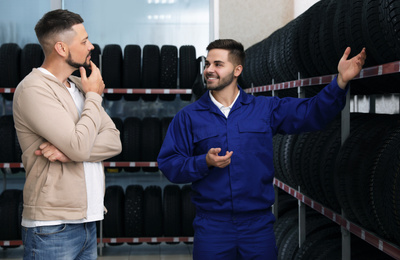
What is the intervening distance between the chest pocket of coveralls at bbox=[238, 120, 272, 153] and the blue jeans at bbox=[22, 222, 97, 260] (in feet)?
3.42

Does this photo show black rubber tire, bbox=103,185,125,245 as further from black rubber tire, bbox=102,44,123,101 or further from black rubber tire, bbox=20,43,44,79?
black rubber tire, bbox=20,43,44,79

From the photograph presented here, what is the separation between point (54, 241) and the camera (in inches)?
76.0

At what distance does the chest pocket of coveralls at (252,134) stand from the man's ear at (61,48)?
1.06 m

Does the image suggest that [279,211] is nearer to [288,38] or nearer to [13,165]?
[288,38]

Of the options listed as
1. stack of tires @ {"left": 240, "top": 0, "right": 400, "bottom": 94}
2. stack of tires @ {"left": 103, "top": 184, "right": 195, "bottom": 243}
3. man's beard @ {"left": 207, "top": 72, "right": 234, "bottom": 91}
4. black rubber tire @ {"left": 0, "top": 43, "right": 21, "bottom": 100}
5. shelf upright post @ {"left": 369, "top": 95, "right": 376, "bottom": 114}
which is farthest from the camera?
black rubber tire @ {"left": 0, "top": 43, "right": 21, "bottom": 100}

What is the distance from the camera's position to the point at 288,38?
3.45 metres

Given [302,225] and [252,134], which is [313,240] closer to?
[302,225]

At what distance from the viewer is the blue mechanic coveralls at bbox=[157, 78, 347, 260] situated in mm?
2539

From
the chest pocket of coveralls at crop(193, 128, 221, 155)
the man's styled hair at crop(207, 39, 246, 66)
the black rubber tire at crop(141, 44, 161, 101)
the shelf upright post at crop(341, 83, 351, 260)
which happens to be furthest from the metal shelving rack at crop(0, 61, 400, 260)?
the chest pocket of coveralls at crop(193, 128, 221, 155)

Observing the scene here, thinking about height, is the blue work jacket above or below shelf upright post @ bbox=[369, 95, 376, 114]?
below

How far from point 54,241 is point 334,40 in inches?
70.8

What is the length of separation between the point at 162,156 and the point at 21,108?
0.94 meters

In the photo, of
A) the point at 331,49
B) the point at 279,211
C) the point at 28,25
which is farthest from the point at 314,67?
the point at 28,25

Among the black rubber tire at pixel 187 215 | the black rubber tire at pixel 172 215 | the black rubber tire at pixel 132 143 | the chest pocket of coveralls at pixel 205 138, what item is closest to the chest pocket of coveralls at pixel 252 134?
the chest pocket of coveralls at pixel 205 138
